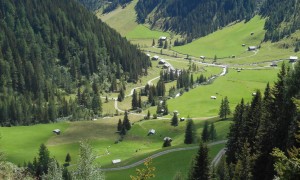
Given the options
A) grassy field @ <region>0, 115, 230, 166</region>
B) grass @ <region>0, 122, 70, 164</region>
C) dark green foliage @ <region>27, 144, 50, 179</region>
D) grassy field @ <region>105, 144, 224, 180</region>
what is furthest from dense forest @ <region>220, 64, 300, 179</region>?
grass @ <region>0, 122, 70, 164</region>

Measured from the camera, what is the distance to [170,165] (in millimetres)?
119625

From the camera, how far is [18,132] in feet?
648

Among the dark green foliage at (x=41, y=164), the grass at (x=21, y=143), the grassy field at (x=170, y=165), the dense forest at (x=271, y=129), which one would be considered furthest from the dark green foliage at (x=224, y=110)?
the dense forest at (x=271, y=129)

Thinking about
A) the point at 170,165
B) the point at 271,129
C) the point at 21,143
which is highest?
the point at 271,129

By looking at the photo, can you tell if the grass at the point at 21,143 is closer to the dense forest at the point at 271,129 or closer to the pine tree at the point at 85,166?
the dense forest at the point at 271,129

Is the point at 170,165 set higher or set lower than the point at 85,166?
lower

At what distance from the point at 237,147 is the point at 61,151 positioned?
359 ft

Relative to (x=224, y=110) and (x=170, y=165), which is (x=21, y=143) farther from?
(x=224, y=110)

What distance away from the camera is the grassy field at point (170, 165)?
114m

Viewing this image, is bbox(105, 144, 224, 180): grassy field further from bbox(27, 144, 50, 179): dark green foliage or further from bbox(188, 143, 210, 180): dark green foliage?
bbox(188, 143, 210, 180): dark green foliage

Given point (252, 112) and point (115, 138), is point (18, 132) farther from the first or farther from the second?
point (252, 112)

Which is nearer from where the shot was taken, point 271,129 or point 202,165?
point 202,165

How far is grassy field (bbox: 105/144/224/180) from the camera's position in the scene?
114m

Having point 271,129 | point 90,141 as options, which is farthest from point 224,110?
point 271,129
